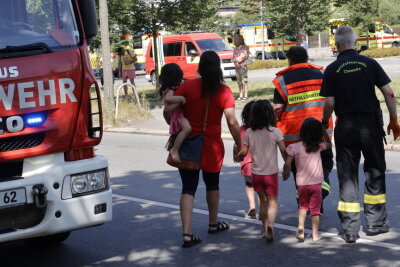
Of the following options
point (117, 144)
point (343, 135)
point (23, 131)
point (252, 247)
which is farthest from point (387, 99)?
point (117, 144)

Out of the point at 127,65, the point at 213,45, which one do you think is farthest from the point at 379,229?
the point at 213,45

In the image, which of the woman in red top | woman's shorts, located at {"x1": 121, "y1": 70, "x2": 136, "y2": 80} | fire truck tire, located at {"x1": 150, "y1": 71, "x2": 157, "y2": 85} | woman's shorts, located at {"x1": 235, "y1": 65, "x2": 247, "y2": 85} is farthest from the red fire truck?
fire truck tire, located at {"x1": 150, "y1": 71, "x2": 157, "y2": 85}

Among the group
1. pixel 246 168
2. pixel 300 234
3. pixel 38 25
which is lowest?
pixel 300 234

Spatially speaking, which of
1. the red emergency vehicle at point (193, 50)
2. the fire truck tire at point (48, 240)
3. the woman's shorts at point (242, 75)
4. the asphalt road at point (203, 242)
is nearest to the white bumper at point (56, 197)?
the asphalt road at point (203, 242)

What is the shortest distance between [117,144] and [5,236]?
10208mm

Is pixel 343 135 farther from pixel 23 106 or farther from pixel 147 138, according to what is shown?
pixel 147 138

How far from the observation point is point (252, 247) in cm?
708

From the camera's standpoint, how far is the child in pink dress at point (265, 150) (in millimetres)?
7227

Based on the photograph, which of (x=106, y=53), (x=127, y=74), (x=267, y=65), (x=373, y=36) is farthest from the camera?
(x=373, y=36)

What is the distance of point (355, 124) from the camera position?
282 inches

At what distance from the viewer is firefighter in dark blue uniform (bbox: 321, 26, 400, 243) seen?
709 centimetres

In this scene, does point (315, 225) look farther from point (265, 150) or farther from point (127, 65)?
point (127, 65)

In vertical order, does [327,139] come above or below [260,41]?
above

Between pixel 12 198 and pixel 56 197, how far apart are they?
0.33m
